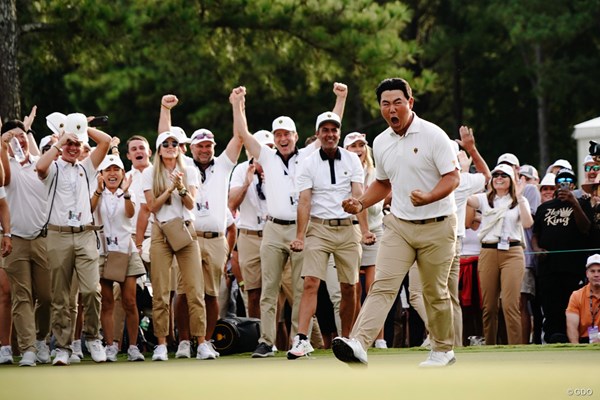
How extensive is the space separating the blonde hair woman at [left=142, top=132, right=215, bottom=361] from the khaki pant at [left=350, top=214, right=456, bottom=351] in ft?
11.3

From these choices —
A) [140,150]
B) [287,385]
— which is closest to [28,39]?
[140,150]

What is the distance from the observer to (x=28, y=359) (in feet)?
45.3

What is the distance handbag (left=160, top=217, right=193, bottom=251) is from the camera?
14.4m

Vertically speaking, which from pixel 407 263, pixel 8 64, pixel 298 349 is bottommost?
pixel 298 349

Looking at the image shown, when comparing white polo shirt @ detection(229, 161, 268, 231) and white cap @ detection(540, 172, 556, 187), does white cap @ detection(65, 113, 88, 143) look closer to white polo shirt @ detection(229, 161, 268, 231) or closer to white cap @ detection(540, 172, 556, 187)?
white polo shirt @ detection(229, 161, 268, 231)

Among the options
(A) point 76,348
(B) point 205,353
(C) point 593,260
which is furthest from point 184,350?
(C) point 593,260

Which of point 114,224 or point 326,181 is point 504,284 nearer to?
point 326,181

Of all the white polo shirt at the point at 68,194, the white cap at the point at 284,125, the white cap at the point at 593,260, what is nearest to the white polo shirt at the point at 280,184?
the white cap at the point at 284,125

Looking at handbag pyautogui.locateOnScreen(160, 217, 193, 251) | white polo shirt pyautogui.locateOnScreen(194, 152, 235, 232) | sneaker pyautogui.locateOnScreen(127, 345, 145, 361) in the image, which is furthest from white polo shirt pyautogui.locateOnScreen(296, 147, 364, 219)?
sneaker pyautogui.locateOnScreen(127, 345, 145, 361)

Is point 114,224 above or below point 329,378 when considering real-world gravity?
above

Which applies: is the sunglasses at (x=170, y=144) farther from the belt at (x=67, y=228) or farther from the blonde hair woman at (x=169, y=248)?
the belt at (x=67, y=228)

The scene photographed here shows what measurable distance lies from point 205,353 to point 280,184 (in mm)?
1823

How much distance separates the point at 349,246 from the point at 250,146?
4.94ft

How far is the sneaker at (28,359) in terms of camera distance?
13.7 meters
